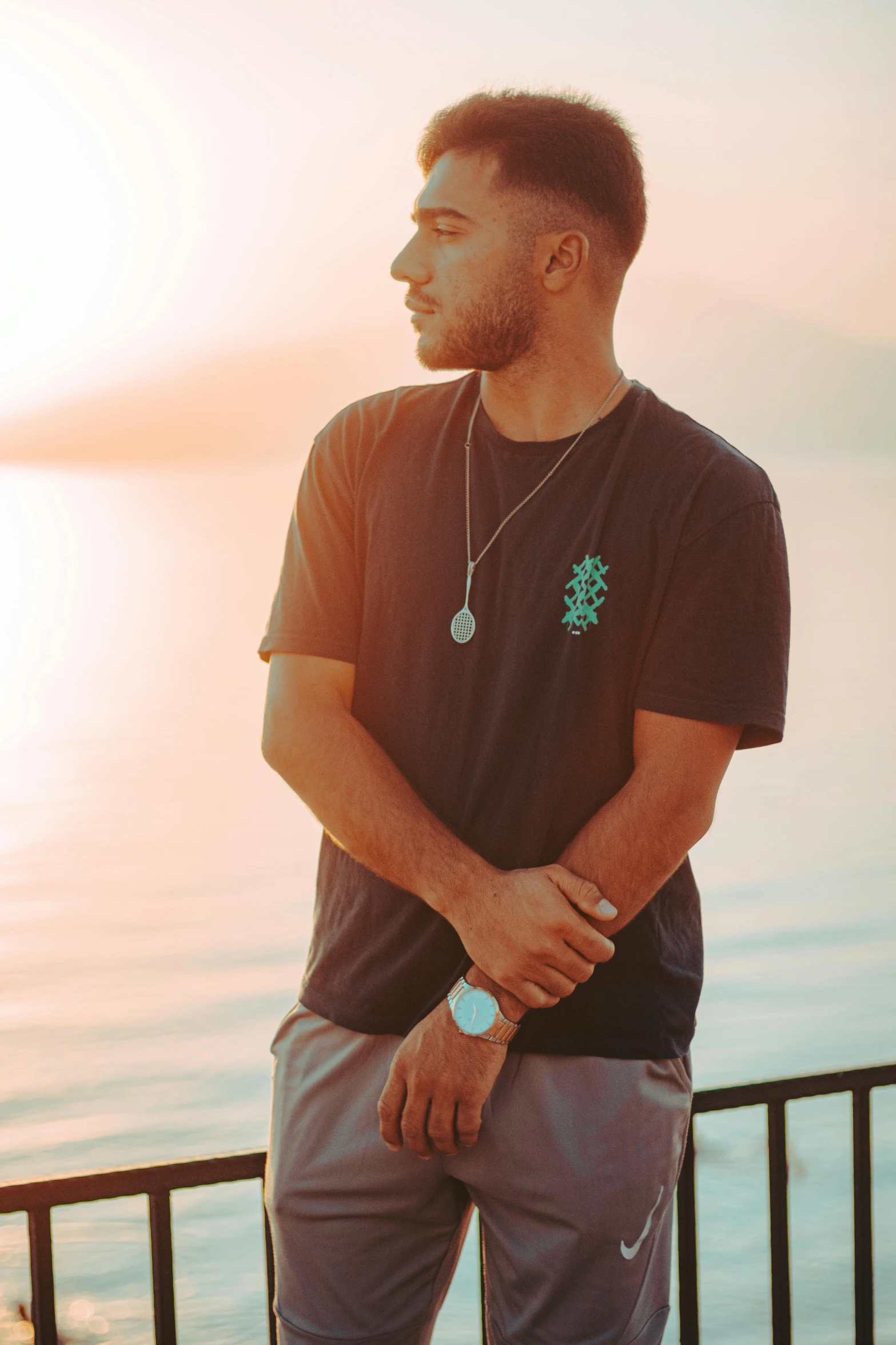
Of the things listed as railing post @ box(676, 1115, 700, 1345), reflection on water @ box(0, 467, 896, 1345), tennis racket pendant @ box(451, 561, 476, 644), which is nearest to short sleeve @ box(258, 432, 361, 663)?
tennis racket pendant @ box(451, 561, 476, 644)

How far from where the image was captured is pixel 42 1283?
151cm

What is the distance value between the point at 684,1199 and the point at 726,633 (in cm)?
93

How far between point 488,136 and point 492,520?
0.41 m

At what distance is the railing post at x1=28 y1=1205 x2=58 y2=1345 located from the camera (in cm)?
148

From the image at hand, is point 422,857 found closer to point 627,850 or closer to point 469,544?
point 627,850

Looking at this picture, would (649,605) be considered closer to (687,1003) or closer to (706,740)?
(706,740)

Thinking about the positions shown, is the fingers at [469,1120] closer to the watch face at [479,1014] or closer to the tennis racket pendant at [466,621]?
the watch face at [479,1014]

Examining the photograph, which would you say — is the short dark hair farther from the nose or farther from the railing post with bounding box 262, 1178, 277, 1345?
the railing post with bounding box 262, 1178, 277, 1345

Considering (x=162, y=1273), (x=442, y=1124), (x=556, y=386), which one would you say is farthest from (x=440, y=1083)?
(x=556, y=386)

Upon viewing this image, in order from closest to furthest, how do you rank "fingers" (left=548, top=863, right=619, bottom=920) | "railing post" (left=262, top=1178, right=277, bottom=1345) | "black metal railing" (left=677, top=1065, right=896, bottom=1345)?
"fingers" (left=548, top=863, right=619, bottom=920) → "railing post" (left=262, top=1178, right=277, bottom=1345) → "black metal railing" (left=677, top=1065, right=896, bottom=1345)

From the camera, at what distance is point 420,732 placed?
133 cm

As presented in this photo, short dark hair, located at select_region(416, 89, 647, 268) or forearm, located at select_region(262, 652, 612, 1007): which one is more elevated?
short dark hair, located at select_region(416, 89, 647, 268)

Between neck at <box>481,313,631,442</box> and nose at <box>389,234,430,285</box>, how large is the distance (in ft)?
0.43

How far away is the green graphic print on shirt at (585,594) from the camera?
4.17 feet
